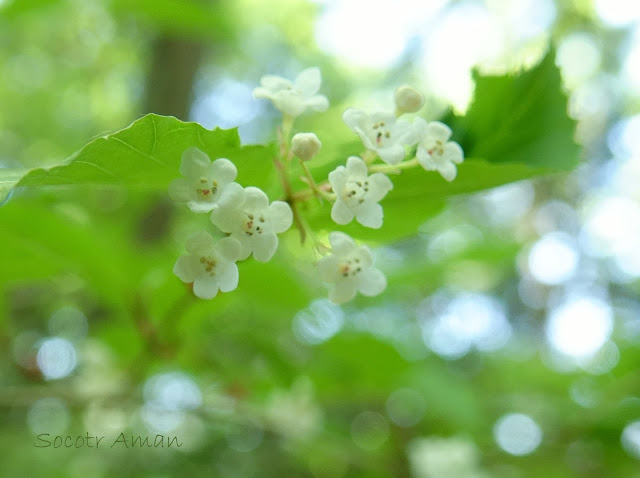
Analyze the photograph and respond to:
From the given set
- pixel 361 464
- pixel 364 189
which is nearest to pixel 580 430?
pixel 361 464

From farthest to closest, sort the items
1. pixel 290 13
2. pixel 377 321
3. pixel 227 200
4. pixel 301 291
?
pixel 290 13 → pixel 377 321 → pixel 301 291 → pixel 227 200

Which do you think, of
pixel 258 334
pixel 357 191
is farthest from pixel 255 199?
pixel 258 334

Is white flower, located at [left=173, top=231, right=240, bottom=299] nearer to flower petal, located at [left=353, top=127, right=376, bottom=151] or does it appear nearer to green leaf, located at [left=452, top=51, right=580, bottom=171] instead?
flower petal, located at [left=353, top=127, right=376, bottom=151]

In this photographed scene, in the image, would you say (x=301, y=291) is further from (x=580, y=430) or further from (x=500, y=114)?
(x=580, y=430)

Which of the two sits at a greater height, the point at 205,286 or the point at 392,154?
the point at 392,154

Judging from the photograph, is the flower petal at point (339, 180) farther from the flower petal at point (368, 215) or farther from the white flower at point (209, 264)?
the white flower at point (209, 264)

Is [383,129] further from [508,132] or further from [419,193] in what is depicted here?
[508,132]

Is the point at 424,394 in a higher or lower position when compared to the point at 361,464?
higher
